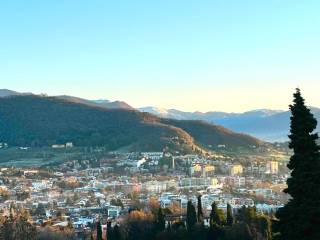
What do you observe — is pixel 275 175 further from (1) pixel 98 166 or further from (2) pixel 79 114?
(2) pixel 79 114

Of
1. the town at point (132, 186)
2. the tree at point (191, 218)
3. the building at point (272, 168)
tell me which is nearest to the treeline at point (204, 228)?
the tree at point (191, 218)

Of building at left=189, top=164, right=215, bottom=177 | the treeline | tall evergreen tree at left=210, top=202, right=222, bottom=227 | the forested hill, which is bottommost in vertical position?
the treeline

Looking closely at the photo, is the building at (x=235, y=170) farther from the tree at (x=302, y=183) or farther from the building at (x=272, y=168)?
the tree at (x=302, y=183)

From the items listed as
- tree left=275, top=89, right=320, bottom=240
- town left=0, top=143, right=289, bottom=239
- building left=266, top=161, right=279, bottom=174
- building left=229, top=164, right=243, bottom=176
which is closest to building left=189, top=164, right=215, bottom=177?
town left=0, top=143, right=289, bottom=239

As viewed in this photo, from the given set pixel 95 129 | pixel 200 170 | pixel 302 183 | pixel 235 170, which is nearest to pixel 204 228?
pixel 302 183

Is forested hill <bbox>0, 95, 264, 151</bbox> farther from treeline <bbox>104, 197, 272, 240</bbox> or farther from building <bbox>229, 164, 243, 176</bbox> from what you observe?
treeline <bbox>104, 197, 272, 240</bbox>

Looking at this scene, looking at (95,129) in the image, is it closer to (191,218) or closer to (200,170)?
(200,170)

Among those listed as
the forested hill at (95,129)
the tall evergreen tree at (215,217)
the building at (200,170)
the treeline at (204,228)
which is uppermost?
the forested hill at (95,129)
